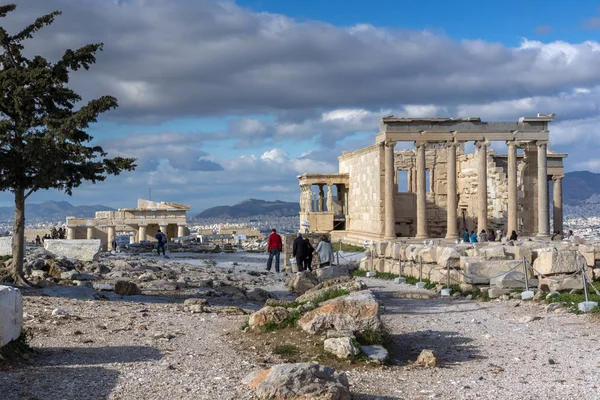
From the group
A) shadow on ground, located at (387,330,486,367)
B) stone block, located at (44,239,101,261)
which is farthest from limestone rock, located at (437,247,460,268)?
stone block, located at (44,239,101,261)

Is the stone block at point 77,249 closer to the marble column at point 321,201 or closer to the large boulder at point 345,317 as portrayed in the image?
the large boulder at point 345,317

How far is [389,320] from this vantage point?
1335 cm

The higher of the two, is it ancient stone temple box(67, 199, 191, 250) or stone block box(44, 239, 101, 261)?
ancient stone temple box(67, 199, 191, 250)

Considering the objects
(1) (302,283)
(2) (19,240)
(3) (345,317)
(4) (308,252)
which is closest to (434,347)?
(3) (345,317)

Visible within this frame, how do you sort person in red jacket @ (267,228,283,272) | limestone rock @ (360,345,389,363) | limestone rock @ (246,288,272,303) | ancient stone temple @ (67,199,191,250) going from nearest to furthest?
limestone rock @ (360,345,389,363) < limestone rock @ (246,288,272,303) < person in red jacket @ (267,228,283,272) < ancient stone temple @ (67,199,191,250)

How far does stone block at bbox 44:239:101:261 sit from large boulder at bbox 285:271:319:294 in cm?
892

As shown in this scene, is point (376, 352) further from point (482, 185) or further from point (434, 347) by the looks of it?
point (482, 185)

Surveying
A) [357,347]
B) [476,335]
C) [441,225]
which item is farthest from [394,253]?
[441,225]

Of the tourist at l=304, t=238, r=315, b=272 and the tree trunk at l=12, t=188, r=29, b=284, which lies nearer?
the tree trunk at l=12, t=188, r=29, b=284

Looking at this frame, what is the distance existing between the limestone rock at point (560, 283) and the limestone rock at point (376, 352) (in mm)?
7421

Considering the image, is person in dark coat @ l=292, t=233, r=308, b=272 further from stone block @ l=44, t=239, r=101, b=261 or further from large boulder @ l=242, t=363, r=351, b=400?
large boulder @ l=242, t=363, r=351, b=400

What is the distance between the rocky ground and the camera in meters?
8.01

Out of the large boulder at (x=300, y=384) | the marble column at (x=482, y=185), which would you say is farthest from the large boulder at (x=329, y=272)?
the marble column at (x=482, y=185)

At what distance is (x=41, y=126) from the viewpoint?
15.6 m
